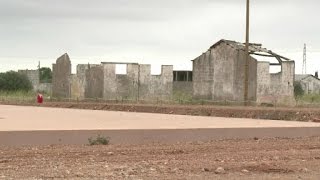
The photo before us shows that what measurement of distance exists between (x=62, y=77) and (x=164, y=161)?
128ft

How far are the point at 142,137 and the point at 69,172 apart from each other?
25.9 ft

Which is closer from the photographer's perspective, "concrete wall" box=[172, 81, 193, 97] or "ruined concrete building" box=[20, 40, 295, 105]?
"ruined concrete building" box=[20, 40, 295, 105]

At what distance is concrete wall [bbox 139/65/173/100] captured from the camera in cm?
5159

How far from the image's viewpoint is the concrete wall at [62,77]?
51.3 metres

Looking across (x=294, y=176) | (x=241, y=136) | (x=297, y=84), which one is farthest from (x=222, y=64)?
(x=294, y=176)

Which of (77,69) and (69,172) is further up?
(77,69)

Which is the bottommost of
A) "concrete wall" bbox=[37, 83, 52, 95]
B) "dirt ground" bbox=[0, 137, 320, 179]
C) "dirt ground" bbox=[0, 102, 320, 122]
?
"dirt ground" bbox=[0, 137, 320, 179]

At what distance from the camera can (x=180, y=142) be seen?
63.3 feet

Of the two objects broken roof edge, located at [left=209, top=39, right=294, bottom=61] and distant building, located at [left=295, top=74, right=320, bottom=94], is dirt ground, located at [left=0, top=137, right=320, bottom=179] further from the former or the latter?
distant building, located at [left=295, top=74, right=320, bottom=94]

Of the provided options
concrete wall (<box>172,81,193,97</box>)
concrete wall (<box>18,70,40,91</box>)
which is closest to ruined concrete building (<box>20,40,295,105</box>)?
concrete wall (<box>172,81,193,97</box>)

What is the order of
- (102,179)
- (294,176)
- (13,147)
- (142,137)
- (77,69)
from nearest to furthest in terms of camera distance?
(102,179), (294,176), (13,147), (142,137), (77,69)

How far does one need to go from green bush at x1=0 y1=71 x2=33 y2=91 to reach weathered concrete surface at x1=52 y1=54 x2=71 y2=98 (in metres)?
12.8

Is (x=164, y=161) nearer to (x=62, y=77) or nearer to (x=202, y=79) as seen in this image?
(x=202, y=79)

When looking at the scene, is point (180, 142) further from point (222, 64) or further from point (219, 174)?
point (222, 64)
